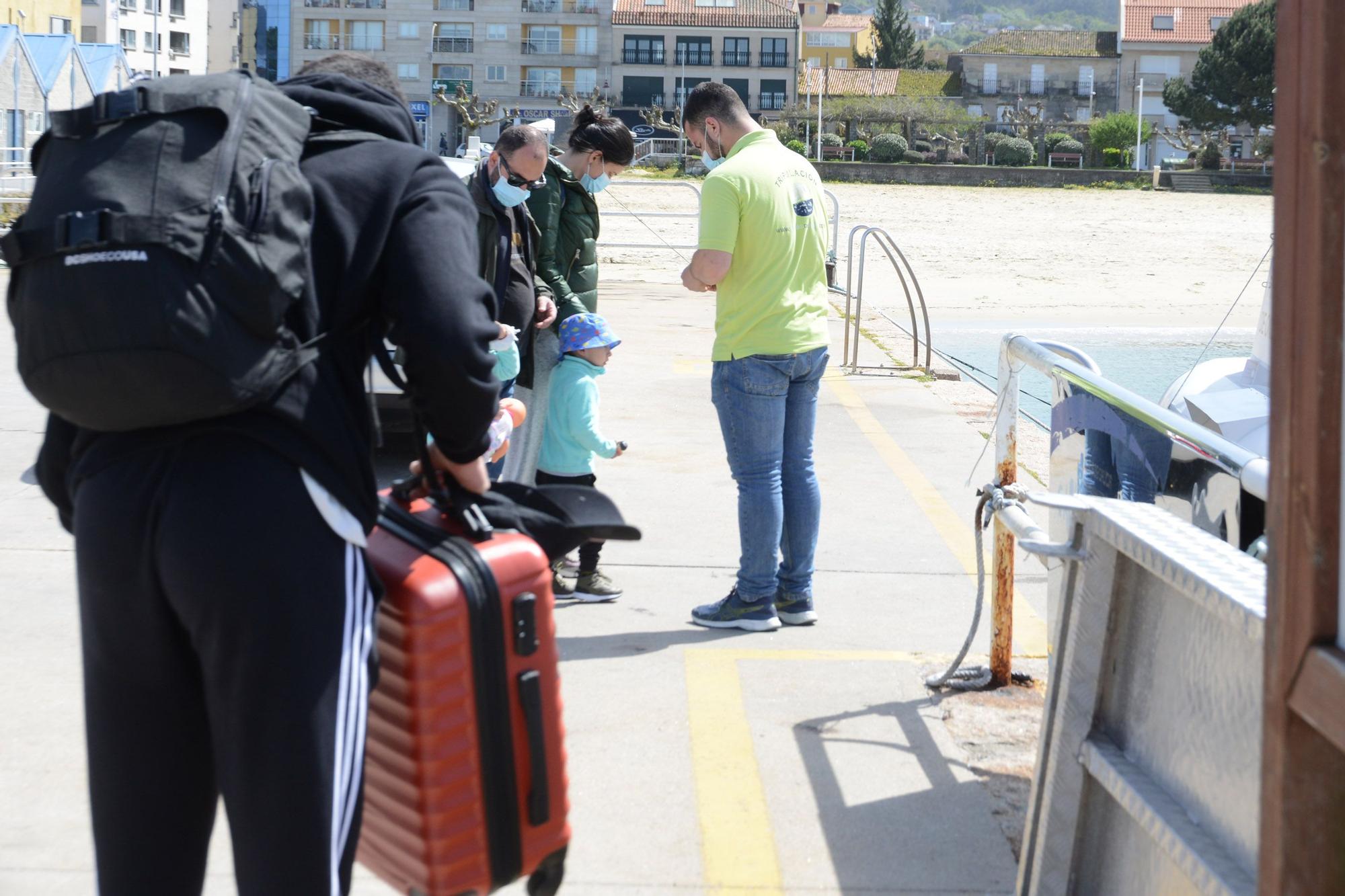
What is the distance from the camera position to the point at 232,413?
1.94 metres

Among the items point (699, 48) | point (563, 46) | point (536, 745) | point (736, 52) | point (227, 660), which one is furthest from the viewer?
point (736, 52)

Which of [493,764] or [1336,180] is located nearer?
[1336,180]

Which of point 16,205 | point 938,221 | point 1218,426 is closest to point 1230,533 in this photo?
point 1218,426

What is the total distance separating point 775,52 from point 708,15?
17.1 feet

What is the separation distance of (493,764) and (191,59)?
103608 millimetres

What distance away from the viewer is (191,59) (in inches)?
3814

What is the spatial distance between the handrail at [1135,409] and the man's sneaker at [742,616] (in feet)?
3.93

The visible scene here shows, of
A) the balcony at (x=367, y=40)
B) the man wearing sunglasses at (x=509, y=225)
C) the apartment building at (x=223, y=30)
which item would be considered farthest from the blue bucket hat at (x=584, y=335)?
the apartment building at (x=223, y=30)

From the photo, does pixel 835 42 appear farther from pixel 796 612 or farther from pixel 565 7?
pixel 796 612

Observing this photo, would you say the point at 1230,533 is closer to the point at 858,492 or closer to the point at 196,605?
the point at 196,605

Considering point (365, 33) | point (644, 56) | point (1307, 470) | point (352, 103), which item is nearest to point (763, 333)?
point (352, 103)

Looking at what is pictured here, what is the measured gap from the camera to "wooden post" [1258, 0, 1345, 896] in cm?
120

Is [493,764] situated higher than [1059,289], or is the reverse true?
[1059,289]

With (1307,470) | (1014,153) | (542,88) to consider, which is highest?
(542,88)
